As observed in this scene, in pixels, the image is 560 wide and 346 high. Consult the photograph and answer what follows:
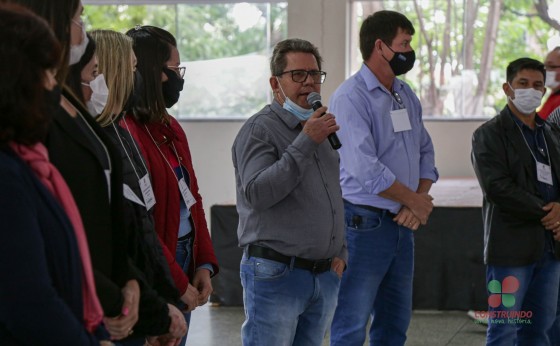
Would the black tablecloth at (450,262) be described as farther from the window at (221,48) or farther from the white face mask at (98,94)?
the window at (221,48)

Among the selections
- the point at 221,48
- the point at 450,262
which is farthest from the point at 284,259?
the point at 221,48

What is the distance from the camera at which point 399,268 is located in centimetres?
343

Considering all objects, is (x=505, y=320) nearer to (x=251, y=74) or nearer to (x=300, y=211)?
(x=300, y=211)

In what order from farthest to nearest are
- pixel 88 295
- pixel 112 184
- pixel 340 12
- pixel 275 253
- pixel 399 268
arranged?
pixel 340 12, pixel 399 268, pixel 275 253, pixel 112 184, pixel 88 295

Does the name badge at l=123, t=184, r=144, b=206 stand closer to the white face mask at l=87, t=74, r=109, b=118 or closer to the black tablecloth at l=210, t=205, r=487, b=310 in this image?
the white face mask at l=87, t=74, r=109, b=118

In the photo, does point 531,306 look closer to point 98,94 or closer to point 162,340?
point 162,340

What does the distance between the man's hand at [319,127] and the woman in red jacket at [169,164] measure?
1.34ft

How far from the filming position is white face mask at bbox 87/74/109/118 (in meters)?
2.19

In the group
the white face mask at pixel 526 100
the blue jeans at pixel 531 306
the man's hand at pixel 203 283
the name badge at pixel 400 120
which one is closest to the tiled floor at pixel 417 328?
the blue jeans at pixel 531 306

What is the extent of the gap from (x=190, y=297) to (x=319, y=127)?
69cm

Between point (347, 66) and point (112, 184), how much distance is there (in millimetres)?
7637

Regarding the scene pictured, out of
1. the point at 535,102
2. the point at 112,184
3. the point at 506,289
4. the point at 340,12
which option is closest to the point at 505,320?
the point at 506,289

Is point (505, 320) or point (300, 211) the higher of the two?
point (300, 211)

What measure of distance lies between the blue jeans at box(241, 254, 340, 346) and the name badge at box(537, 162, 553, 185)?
1364mm
